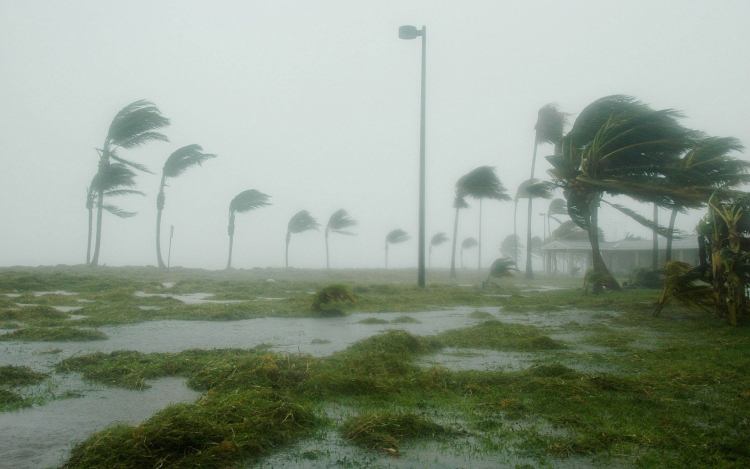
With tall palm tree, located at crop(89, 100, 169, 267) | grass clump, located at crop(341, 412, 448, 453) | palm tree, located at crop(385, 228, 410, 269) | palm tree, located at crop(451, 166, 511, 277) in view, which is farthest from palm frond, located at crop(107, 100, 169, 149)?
palm tree, located at crop(385, 228, 410, 269)

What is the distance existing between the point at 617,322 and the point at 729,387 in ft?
18.3

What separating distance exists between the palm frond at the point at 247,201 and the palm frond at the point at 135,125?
13.4m

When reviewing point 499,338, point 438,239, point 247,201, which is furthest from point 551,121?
point 438,239

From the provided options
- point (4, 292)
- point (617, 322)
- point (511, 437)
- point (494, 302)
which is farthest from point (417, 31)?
point (511, 437)

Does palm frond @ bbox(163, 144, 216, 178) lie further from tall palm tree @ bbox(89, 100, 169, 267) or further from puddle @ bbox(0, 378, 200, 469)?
puddle @ bbox(0, 378, 200, 469)

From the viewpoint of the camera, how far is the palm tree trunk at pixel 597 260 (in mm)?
18312

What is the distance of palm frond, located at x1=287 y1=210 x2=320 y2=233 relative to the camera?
50000 mm

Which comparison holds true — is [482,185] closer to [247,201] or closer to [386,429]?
[247,201]

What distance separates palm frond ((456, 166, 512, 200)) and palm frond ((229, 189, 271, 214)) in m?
16.0

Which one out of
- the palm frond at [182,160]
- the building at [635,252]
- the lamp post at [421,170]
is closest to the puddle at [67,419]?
the lamp post at [421,170]

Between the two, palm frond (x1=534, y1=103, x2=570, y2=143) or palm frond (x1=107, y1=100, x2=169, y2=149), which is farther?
palm frond (x1=534, y1=103, x2=570, y2=143)

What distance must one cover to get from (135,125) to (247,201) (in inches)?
610

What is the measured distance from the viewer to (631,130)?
17.5 m

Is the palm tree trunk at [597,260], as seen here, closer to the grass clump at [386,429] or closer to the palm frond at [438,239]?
the grass clump at [386,429]
